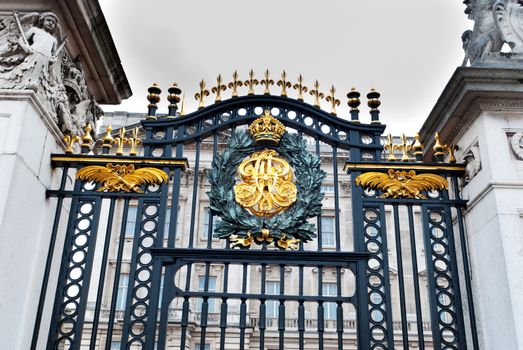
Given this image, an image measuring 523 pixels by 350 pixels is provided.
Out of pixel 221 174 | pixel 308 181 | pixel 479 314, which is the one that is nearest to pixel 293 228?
pixel 308 181

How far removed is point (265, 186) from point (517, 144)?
242 cm

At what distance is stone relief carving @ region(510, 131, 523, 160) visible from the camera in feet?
17.4

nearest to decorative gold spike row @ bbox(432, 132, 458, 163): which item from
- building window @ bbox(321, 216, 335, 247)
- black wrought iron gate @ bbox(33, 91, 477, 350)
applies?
black wrought iron gate @ bbox(33, 91, 477, 350)

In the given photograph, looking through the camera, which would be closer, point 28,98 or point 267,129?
point 28,98

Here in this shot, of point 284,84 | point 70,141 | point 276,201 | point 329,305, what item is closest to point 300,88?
point 284,84

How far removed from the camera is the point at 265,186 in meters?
5.71

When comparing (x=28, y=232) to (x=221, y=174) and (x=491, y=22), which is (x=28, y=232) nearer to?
(x=221, y=174)

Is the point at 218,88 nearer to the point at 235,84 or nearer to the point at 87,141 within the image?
the point at 235,84

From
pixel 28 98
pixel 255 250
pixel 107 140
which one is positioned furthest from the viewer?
pixel 107 140

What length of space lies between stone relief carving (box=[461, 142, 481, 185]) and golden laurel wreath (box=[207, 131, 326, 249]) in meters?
1.44

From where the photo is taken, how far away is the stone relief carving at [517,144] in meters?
5.32

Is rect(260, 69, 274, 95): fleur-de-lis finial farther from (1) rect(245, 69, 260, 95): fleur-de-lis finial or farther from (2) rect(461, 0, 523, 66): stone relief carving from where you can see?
(2) rect(461, 0, 523, 66): stone relief carving

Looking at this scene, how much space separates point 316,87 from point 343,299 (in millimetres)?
2305

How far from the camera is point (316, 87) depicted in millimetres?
6172
